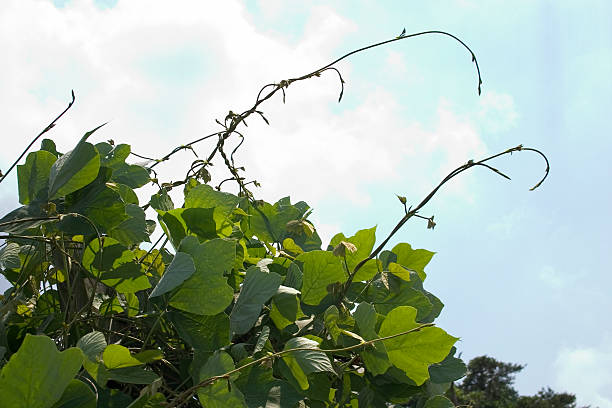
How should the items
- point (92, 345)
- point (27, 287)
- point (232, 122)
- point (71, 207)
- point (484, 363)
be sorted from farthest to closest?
1. point (484, 363)
2. point (232, 122)
3. point (27, 287)
4. point (71, 207)
5. point (92, 345)

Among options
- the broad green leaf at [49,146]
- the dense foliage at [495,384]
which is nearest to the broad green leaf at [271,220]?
the broad green leaf at [49,146]

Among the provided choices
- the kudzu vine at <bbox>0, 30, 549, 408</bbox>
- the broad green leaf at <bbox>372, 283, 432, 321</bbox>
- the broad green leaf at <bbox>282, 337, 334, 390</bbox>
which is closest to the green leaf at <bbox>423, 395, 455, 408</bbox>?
the kudzu vine at <bbox>0, 30, 549, 408</bbox>

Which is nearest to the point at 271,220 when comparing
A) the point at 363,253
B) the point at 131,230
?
the point at 363,253

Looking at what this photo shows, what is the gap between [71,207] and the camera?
585 millimetres

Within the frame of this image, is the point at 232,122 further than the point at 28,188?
Yes

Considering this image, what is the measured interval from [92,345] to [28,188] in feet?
0.66

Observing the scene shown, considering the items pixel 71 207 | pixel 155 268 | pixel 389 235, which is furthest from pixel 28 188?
pixel 389 235

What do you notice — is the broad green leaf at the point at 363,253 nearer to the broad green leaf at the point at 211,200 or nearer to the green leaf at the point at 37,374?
the broad green leaf at the point at 211,200

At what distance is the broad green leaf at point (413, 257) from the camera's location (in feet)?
2.59

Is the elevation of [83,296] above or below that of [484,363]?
below

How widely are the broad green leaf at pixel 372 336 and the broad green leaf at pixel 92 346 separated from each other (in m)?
0.26

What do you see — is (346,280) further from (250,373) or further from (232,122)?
(232,122)

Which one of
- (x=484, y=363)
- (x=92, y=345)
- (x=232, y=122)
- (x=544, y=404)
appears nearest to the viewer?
(x=92, y=345)

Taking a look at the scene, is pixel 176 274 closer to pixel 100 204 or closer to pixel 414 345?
pixel 100 204
